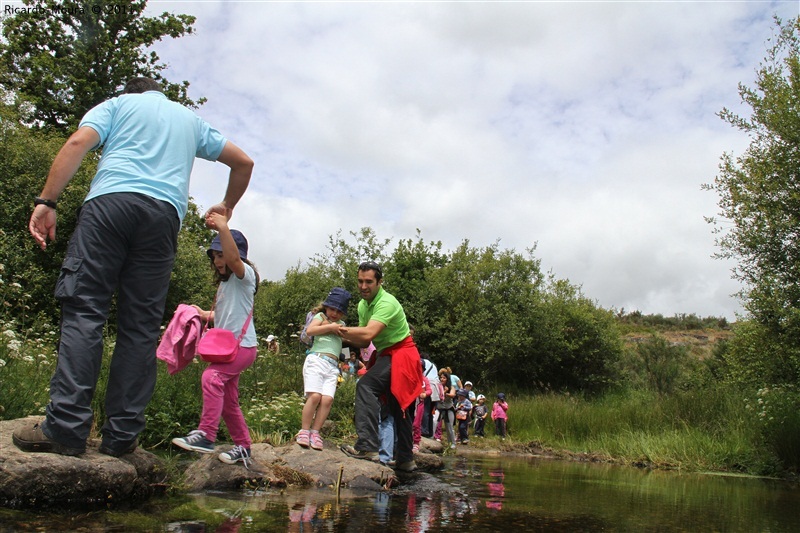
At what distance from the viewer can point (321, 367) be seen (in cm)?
575

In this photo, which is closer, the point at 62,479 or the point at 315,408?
the point at 62,479

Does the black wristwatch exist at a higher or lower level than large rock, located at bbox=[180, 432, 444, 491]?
higher

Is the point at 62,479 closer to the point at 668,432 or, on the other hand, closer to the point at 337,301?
the point at 337,301

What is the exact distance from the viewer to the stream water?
3061 millimetres

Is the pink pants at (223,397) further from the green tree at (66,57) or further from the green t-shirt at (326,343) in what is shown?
the green tree at (66,57)

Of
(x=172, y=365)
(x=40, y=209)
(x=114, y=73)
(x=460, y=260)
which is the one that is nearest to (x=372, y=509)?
(x=172, y=365)

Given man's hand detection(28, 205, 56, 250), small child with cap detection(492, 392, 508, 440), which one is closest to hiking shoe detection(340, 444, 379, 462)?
man's hand detection(28, 205, 56, 250)

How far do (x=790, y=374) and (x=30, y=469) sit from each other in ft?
44.2

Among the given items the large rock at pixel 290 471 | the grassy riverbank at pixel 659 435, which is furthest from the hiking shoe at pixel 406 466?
the grassy riverbank at pixel 659 435

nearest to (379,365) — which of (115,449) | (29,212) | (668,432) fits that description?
(115,449)

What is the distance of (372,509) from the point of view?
3994mm

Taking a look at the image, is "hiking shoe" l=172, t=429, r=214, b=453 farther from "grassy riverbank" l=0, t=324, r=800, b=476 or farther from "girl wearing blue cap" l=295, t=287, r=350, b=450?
"girl wearing blue cap" l=295, t=287, r=350, b=450

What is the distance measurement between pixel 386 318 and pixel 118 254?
2798 millimetres

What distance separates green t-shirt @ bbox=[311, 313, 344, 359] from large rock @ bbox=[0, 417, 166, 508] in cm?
239
